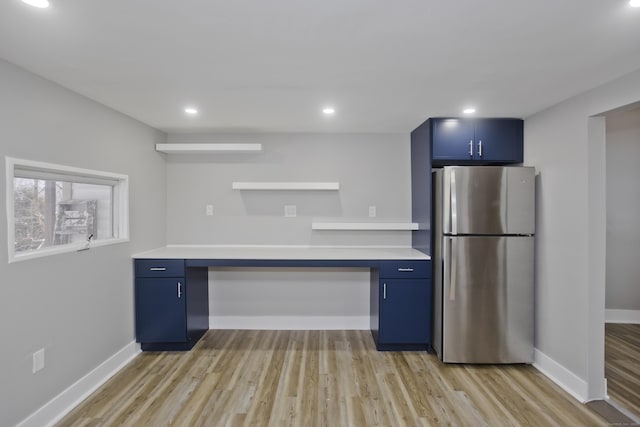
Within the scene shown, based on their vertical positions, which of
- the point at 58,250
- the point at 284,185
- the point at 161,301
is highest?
the point at 284,185

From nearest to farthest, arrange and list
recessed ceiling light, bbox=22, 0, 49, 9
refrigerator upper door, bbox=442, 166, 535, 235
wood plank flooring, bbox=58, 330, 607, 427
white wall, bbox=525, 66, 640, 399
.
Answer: recessed ceiling light, bbox=22, 0, 49, 9
wood plank flooring, bbox=58, 330, 607, 427
white wall, bbox=525, 66, 640, 399
refrigerator upper door, bbox=442, 166, 535, 235

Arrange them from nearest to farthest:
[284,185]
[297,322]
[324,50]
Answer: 1. [324,50]
2. [284,185]
3. [297,322]

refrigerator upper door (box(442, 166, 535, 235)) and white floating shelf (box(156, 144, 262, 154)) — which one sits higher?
white floating shelf (box(156, 144, 262, 154))

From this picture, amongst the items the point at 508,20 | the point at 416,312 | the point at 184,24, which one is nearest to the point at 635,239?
the point at 416,312

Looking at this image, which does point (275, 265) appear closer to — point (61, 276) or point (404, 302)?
point (404, 302)

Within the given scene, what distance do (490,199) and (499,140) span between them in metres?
0.69

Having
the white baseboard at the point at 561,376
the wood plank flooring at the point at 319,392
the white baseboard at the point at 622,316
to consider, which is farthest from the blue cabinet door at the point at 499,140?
the white baseboard at the point at 622,316

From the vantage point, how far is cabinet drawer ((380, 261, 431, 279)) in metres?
2.96

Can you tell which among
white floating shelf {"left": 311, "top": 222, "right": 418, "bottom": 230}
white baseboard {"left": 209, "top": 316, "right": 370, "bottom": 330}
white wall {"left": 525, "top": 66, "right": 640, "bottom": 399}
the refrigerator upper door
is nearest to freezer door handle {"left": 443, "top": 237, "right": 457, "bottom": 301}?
the refrigerator upper door

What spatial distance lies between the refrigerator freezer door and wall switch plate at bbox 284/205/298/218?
1663 mm

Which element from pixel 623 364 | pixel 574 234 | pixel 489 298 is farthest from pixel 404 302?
pixel 623 364

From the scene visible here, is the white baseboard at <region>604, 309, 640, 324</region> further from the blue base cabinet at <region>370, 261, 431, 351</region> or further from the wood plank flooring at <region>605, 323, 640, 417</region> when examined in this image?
the blue base cabinet at <region>370, 261, 431, 351</region>

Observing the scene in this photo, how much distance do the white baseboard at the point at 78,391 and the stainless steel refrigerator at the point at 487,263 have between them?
2.87m

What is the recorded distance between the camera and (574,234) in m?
2.39
